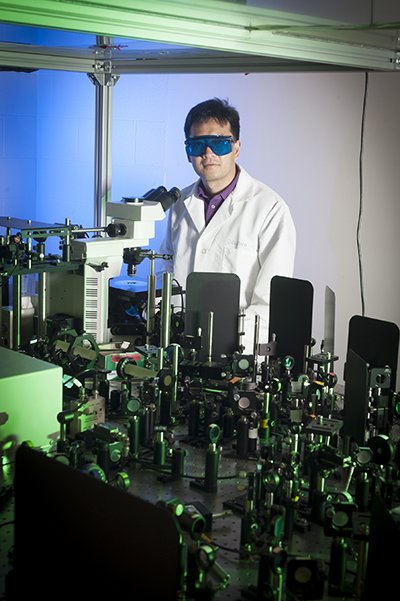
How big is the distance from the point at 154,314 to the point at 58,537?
1.26 metres

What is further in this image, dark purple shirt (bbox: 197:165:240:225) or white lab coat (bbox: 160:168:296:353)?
dark purple shirt (bbox: 197:165:240:225)

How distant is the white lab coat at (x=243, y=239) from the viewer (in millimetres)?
2879

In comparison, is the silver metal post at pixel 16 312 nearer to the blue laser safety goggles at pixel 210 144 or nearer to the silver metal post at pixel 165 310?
the silver metal post at pixel 165 310

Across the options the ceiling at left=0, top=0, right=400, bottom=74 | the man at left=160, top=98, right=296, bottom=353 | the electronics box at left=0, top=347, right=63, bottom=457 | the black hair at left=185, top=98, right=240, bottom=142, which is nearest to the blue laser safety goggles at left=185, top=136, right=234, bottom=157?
the man at left=160, top=98, right=296, bottom=353

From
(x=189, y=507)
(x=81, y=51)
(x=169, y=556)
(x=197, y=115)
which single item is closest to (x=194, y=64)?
(x=197, y=115)

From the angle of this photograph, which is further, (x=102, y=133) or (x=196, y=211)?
(x=102, y=133)

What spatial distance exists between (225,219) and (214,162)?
11.8 inches

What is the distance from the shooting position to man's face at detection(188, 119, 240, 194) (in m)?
3.03

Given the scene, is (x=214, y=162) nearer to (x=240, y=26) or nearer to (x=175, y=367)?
(x=240, y=26)

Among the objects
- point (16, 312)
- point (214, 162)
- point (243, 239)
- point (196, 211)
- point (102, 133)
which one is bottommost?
point (16, 312)

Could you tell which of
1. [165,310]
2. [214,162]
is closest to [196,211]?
[214,162]

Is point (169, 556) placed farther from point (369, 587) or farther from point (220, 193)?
point (220, 193)

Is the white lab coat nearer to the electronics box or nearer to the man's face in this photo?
the man's face

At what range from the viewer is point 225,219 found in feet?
9.91
